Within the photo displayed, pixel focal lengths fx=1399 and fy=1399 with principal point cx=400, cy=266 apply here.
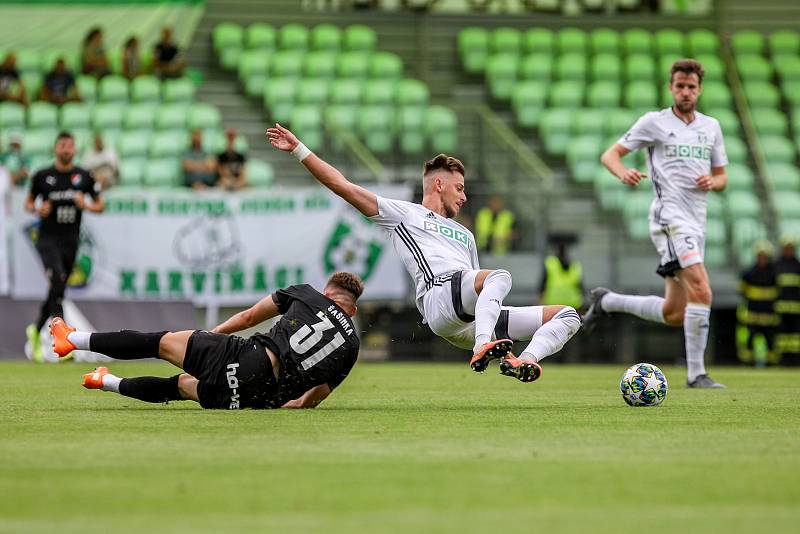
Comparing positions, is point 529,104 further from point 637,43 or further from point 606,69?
point 637,43

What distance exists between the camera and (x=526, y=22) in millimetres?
26344

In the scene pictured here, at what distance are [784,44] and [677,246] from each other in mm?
15424

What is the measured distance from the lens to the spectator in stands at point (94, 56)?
2212 cm

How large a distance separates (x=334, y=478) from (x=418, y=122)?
54.2 ft

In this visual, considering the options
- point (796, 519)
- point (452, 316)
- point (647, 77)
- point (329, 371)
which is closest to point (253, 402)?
point (329, 371)

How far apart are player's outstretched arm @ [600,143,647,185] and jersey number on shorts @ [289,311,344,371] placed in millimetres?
3258

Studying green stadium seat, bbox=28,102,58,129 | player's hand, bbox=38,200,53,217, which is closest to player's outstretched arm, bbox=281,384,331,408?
player's hand, bbox=38,200,53,217

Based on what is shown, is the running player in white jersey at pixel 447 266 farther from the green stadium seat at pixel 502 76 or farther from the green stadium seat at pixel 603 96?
the green stadium seat at pixel 502 76

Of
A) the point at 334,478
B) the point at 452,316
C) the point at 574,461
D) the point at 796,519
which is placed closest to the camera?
the point at 796,519

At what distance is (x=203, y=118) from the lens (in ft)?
70.5

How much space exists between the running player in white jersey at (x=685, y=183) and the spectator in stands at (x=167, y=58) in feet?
41.0

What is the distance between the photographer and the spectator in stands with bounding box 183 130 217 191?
63.9ft

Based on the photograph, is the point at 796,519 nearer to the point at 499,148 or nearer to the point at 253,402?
the point at 253,402

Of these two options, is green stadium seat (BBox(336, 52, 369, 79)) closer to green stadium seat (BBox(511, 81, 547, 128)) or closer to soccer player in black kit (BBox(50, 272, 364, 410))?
green stadium seat (BBox(511, 81, 547, 128))
